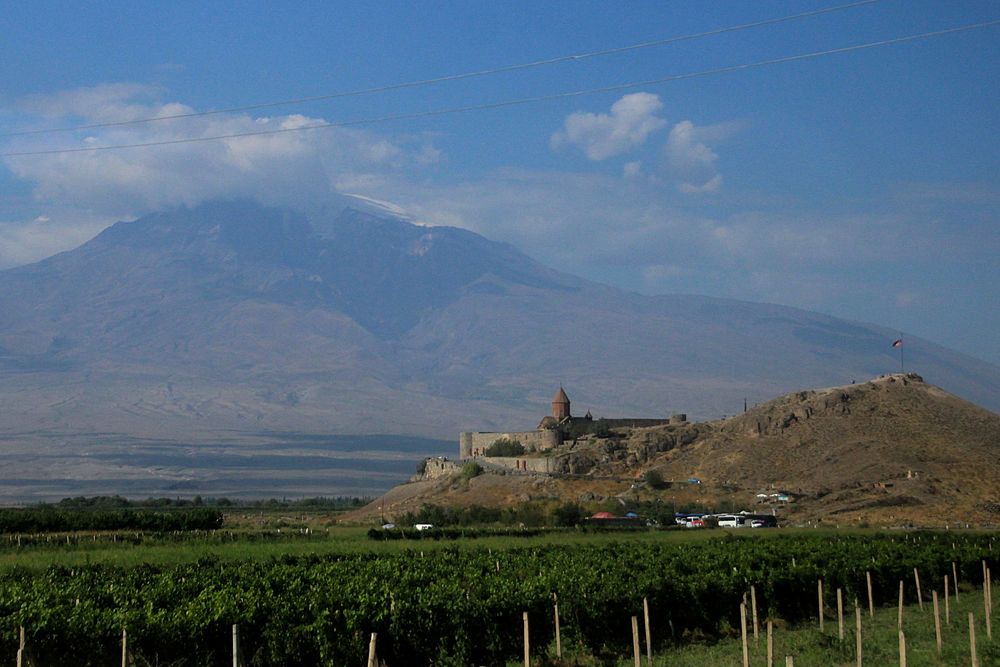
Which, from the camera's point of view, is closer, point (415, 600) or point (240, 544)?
point (415, 600)

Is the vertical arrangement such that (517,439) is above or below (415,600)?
above

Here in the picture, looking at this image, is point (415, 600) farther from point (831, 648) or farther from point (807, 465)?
point (807, 465)

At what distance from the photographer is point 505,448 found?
9562 cm

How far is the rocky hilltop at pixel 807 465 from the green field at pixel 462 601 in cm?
2967

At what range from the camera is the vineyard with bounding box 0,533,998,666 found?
17734 millimetres

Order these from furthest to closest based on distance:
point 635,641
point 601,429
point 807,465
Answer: point 601,429, point 807,465, point 635,641

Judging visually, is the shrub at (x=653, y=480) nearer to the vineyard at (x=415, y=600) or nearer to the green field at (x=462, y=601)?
the green field at (x=462, y=601)

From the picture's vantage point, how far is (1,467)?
7776 inches

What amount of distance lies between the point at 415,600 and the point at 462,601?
83 cm

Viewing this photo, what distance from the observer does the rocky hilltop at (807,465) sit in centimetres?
6388

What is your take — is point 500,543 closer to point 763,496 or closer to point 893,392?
point 763,496

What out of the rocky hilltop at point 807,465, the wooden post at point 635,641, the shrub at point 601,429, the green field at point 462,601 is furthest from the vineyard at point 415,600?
the shrub at point 601,429

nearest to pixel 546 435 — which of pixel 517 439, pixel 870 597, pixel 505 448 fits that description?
pixel 517 439

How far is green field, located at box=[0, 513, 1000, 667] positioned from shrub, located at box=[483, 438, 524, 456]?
2311 inches
